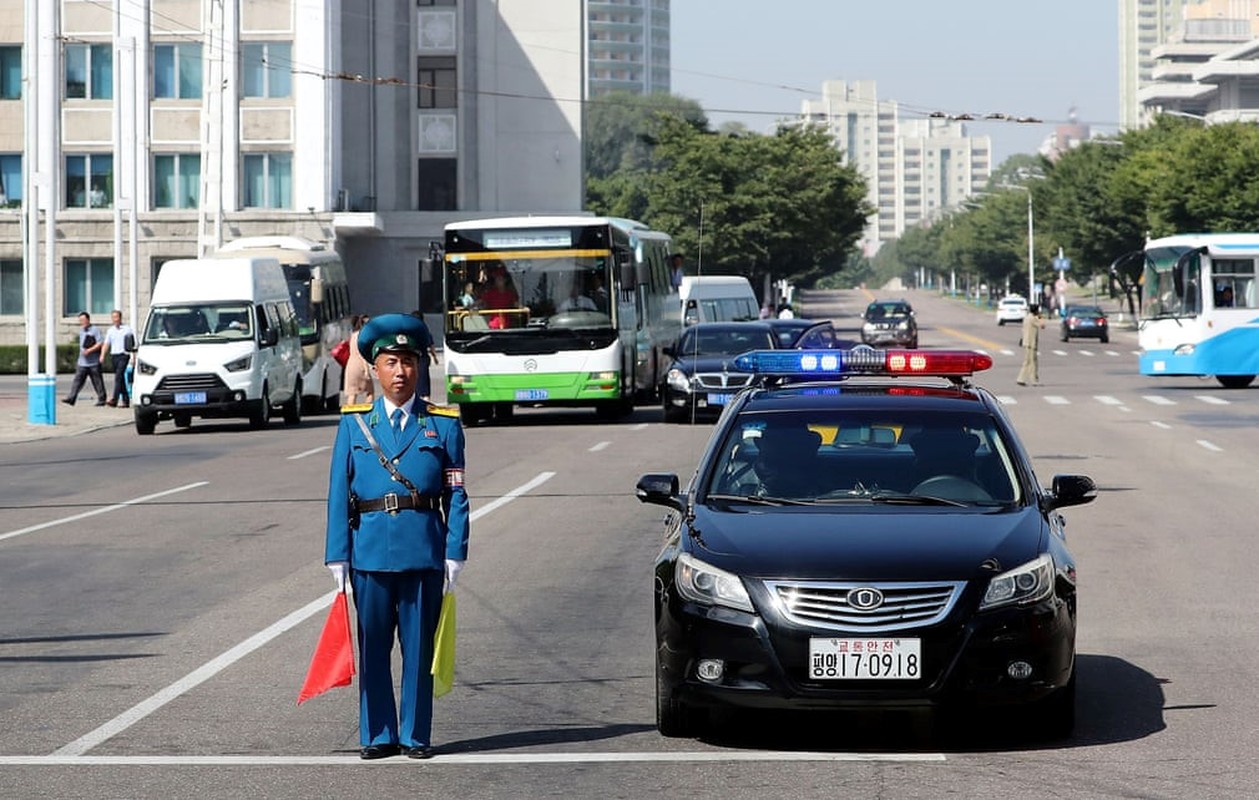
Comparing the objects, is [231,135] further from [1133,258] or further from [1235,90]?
[1235,90]

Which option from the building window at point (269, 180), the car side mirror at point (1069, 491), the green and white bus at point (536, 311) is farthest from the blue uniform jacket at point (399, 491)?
the building window at point (269, 180)

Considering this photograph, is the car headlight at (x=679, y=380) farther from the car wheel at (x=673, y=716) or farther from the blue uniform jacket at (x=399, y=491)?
the blue uniform jacket at (x=399, y=491)

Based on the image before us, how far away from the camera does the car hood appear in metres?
7.77

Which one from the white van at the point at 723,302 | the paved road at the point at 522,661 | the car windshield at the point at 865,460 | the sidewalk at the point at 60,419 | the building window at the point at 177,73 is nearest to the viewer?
the paved road at the point at 522,661

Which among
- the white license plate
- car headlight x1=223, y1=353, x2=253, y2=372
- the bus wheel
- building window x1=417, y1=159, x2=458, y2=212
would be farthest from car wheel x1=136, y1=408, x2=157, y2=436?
building window x1=417, y1=159, x2=458, y2=212

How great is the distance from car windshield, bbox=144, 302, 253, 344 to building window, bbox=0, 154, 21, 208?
35.1m

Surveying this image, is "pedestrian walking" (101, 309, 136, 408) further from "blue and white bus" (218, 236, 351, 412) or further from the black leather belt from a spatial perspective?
the black leather belt

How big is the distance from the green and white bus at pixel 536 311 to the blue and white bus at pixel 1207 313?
15157 millimetres

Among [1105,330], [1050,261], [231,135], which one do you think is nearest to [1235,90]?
[1050,261]

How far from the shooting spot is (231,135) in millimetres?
64500

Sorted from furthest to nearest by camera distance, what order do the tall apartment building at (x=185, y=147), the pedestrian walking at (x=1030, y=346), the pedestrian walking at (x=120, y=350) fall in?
the tall apartment building at (x=185, y=147), the pedestrian walking at (x=1030, y=346), the pedestrian walking at (x=120, y=350)

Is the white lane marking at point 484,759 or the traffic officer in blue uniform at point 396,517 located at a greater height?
the traffic officer in blue uniform at point 396,517

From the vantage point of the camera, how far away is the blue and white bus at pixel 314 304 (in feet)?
126

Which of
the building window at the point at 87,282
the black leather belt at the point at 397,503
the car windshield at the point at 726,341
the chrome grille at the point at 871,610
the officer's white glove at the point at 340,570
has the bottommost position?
the chrome grille at the point at 871,610
